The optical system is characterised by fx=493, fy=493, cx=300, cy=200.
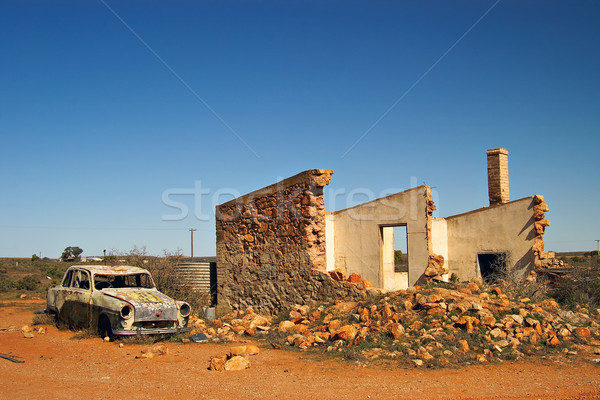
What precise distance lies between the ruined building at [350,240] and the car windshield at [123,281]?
2.98 meters

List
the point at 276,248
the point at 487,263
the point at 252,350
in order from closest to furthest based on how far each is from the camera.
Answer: the point at 252,350 < the point at 276,248 < the point at 487,263

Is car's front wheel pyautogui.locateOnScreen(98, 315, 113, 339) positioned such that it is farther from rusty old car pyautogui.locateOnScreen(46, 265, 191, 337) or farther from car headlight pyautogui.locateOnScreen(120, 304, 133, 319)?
car headlight pyautogui.locateOnScreen(120, 304, 133, 319)

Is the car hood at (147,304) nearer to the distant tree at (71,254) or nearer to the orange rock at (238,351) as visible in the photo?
the orange rock at (238,351)

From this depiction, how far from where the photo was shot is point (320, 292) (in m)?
11.8

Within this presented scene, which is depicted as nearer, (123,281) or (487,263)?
(123,281)

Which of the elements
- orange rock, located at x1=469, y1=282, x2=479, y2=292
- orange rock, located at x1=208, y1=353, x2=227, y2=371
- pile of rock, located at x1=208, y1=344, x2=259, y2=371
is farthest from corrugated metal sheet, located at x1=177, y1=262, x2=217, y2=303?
orange rock, located at x1=469, y1=282, x2=479, y2=292

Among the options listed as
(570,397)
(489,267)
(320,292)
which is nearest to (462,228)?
(489,267)

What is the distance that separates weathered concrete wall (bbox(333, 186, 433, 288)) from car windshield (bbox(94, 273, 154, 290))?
8.28 meters

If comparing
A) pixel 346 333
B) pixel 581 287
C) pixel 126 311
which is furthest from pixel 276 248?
pixel 581 287

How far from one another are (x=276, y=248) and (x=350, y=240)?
6.04m

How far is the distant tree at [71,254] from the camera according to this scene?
179ft

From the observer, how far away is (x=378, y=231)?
56.7 feet

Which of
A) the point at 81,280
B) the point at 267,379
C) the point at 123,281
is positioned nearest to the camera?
the point at 267,379

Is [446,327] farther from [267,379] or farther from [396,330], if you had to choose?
[267,379]
